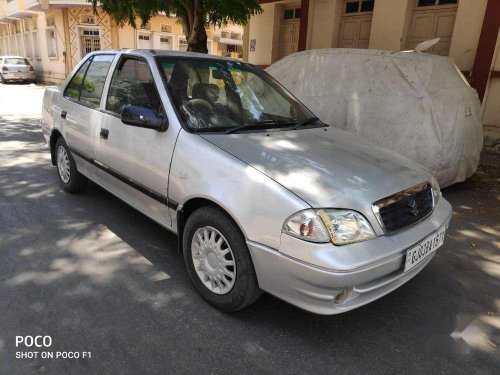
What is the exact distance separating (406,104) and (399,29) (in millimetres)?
4980

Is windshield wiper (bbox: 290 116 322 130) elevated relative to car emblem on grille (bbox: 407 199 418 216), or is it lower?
elevated

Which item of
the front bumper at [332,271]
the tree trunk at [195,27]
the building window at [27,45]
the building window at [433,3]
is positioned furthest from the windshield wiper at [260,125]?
the building window at [27,45]

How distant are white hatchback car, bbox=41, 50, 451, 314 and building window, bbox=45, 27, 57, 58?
83.5ft

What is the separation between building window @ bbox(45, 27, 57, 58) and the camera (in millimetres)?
25578

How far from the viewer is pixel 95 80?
4.19m

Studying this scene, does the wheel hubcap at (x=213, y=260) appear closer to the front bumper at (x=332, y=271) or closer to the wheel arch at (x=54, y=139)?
the front bumper at (x=332, y=271)

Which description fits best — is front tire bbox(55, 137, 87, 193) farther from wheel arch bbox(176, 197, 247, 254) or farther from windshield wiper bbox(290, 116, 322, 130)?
windshield wiper bbox(290, 116, 322, 130)

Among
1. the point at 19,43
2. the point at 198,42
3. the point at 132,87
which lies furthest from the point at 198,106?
the point at 19,43

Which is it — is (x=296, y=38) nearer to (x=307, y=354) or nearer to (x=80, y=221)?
(x=80, y=221)

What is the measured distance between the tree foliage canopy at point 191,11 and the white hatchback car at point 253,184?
12.9 ft

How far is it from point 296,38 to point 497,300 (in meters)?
10.6

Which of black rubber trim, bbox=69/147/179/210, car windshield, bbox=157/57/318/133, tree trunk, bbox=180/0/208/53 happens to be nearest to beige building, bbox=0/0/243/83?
tree trunk, bbox=180/0/208/53

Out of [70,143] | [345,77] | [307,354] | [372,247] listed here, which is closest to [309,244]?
[372,247]

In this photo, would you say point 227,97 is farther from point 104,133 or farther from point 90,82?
point 90,82
